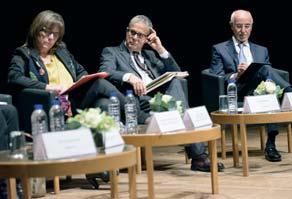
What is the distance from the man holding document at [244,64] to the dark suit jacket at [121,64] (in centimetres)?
52

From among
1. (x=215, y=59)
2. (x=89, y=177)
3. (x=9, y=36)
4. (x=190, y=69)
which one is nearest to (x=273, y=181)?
(x=89, y=177)

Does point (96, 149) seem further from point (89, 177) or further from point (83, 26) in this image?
point (83, 26)

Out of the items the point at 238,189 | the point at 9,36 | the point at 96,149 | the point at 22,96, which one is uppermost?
the point at 9,36

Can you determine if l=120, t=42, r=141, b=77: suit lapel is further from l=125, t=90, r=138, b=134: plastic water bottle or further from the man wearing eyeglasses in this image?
l=125, t=90, r=138, b=134: plastic water bottle

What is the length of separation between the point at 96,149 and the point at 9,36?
358 cm

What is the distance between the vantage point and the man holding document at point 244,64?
4.67 metres

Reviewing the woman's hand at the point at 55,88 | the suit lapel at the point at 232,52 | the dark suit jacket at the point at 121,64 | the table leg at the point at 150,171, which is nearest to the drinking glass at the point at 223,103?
the dark suit jacket at the point at 121,64

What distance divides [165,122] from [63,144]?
830mm

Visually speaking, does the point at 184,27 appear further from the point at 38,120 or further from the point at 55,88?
the point at 38,120

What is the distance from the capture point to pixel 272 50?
7.30 meters

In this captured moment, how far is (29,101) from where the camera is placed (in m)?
3.91

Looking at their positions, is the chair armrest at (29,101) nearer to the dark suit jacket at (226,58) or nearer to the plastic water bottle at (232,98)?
the plastic water bottle at (232,98)

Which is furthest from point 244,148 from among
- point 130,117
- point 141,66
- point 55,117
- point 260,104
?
point 55,117

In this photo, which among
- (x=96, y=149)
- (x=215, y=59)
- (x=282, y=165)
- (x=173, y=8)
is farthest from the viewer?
(x=173, y=8)
